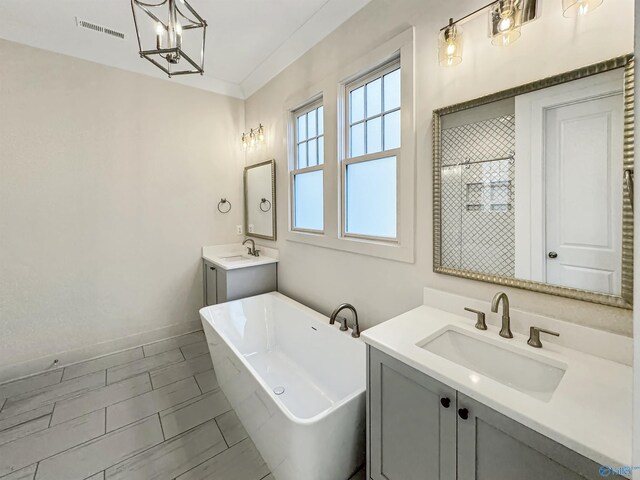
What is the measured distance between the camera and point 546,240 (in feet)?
3.95

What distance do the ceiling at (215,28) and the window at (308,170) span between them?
0.55m

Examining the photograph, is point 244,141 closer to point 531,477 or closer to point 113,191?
point 113,191

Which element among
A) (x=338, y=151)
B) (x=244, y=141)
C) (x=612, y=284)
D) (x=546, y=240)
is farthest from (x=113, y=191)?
(x=612, y=284)

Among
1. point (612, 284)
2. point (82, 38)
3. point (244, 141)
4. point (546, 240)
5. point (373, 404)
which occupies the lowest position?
point (373, 404)

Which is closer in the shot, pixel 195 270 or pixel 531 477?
pixel 531 477

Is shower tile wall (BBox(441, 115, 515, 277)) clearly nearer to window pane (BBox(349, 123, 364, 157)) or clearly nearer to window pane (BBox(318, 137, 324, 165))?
window pane (BBox(349, 123, 364, 157))

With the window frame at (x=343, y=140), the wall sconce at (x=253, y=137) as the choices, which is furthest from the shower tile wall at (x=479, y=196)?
the wall sconce at (x=253, y=137)

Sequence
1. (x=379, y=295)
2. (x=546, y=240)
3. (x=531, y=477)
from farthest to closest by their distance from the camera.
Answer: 1. (x=379, y=295)
2. (x=546, y=240)
3. (x=531, y=477)

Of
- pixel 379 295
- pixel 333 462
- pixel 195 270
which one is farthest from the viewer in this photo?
pixel 195 270

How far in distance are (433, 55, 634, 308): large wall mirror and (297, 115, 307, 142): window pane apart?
4.76 feet

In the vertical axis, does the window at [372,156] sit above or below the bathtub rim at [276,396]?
above

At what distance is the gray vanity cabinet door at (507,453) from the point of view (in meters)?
0.74

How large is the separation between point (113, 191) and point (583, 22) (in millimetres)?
3477

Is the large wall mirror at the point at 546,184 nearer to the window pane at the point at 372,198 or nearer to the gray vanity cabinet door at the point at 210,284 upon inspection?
the window pane at the point at 372,198
